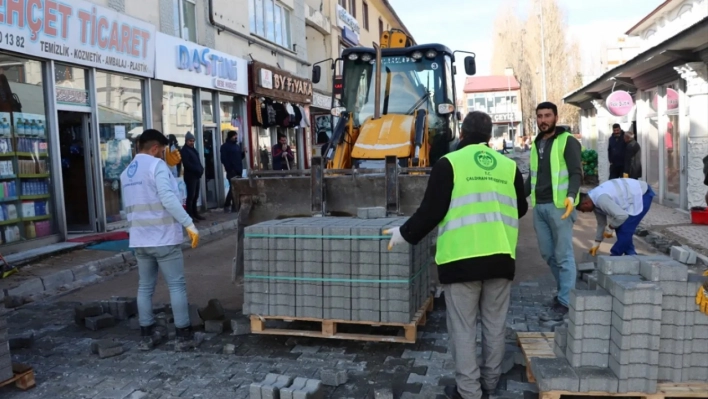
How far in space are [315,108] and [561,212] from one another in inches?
815

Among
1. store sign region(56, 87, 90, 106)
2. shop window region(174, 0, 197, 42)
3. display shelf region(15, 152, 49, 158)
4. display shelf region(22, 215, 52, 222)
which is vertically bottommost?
display shelf region(22, 215, 52, 222)

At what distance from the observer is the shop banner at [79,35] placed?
9211 mm

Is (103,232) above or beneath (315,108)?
beneath

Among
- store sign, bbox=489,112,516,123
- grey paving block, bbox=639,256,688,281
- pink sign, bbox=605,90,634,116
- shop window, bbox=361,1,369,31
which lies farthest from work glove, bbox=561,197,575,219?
store sign, bbox=489,112,516,123

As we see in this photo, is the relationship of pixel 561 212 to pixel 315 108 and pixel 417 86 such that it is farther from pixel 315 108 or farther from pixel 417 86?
pixel 315 108

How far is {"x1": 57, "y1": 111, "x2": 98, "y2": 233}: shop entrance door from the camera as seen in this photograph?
11.2 m

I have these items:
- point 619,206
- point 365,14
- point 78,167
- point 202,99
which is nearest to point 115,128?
point 78,167

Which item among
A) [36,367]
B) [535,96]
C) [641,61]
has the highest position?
[535,96]

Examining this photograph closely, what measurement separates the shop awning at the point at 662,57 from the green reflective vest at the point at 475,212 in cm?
745

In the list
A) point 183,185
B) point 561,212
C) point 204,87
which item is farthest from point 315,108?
point 561,212

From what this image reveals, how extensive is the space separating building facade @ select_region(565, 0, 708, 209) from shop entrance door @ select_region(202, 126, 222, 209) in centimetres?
1032

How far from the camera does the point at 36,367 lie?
198 inches

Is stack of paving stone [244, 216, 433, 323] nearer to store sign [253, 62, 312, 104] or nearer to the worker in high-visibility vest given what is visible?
the worker in high-visibility vest

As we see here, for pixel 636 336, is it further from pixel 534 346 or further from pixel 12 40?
pixel 12 40
